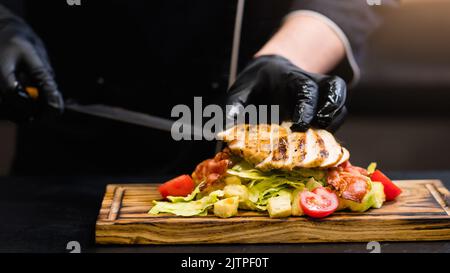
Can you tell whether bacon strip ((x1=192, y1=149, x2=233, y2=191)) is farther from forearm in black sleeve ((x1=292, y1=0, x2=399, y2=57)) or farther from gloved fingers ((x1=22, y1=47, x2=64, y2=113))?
forearm in black sleeve ((x1=292, y1=0, x2=399, y2=57))

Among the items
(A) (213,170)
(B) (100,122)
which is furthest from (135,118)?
(A) (213,170)

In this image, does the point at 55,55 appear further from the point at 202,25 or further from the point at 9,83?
the point at 202,25

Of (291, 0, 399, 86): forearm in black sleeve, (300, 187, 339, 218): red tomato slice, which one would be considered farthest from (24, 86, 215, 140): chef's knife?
(291, 0, 399, 86): forearm in black sleeve

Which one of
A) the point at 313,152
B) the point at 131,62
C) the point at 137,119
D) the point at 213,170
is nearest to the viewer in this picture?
the point at 313,152

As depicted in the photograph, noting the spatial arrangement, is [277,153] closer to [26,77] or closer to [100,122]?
[100,122]

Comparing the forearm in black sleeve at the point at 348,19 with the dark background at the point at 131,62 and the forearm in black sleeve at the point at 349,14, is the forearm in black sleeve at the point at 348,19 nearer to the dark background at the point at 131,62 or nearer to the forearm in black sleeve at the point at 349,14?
the forearm in black sleeve at the point at 349,14

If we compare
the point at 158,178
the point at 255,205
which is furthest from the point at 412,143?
the point at 255,205
